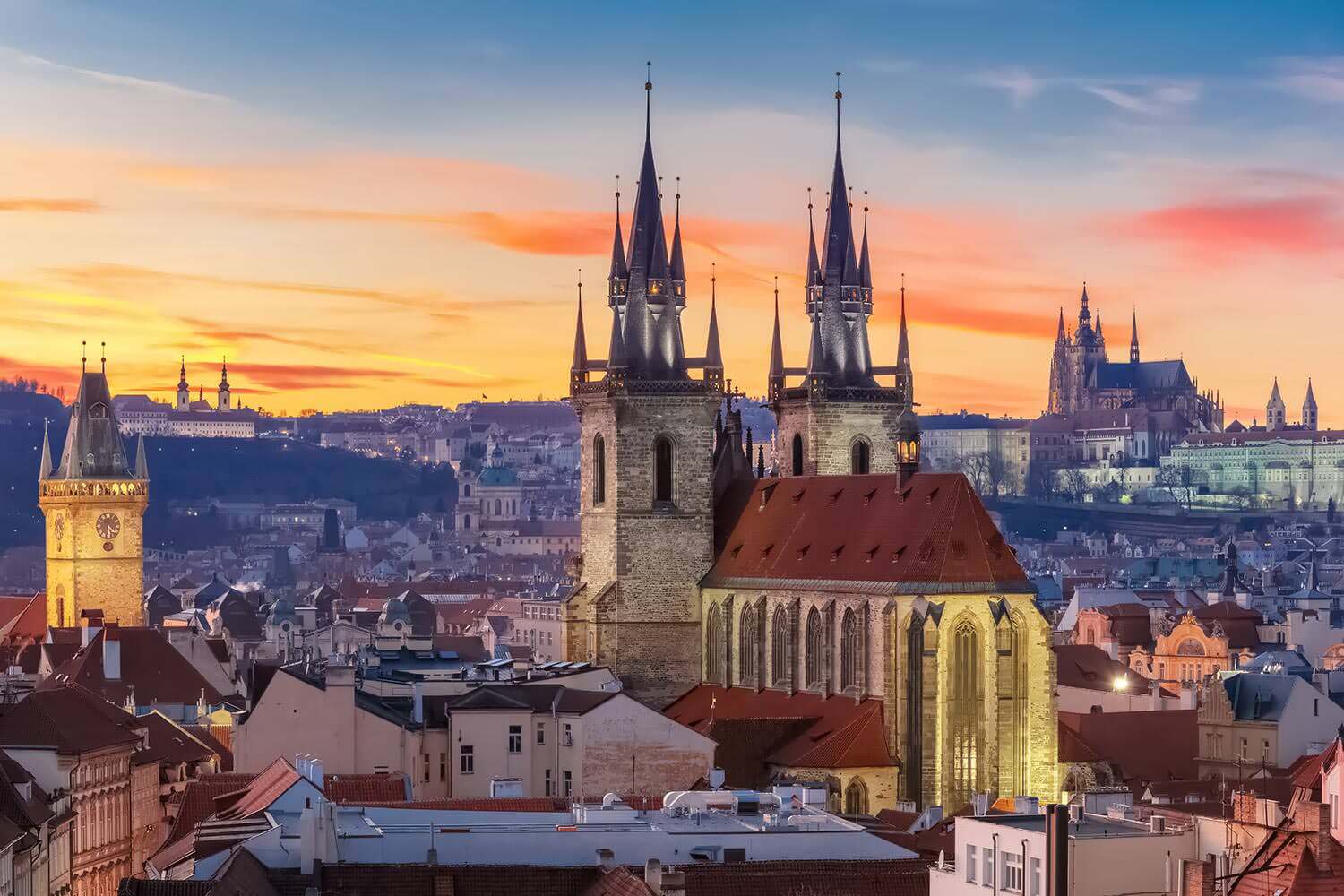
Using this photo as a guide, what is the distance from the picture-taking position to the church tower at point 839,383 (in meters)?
97.9

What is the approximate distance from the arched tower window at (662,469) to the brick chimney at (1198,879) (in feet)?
185

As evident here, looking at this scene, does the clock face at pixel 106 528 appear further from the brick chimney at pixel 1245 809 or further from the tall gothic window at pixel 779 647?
the brick chimney at pixel 1245 809

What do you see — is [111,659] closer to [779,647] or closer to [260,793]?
[779,647]

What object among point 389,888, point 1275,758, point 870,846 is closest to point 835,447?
point 1275,758

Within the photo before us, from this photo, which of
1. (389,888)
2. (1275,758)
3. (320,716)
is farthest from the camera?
(1275,758)

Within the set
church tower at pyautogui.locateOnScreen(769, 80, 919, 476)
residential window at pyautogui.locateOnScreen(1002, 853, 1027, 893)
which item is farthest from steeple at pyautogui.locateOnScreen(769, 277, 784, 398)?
residential window at pyautogui.locateOnScreen(1002, 853, 1027, 893)

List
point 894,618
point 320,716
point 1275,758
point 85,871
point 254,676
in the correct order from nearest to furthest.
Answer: point 85,871 < point 320,716 < point 894,618 < point 1275,758 < point 254,676

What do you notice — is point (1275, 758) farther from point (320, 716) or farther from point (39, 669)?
point (39, 669)

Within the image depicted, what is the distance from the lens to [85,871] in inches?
2662

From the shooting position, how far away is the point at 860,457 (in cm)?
9838

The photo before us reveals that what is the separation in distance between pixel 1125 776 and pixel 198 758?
83.6 ft

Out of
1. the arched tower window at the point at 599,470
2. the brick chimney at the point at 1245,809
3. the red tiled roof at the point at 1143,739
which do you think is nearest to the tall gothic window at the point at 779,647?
the red tiled roof at the point at 1143,739

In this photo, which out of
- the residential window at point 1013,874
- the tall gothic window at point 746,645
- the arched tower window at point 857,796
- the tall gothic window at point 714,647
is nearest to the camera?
the residential window at point 1013,874

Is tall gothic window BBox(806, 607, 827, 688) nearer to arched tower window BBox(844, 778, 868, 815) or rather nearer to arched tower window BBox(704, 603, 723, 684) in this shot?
arched tower window BBox(704, 603, 723, 684)
